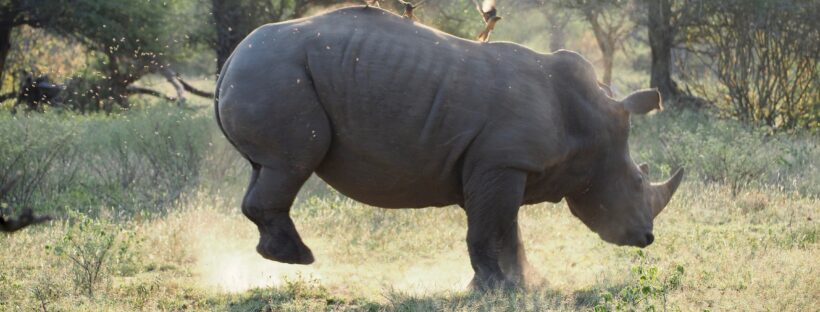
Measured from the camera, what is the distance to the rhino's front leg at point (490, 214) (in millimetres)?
6742

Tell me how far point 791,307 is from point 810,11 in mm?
9709

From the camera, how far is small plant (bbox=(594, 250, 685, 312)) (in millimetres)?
5648

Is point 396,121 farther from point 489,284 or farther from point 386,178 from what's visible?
point 489,284

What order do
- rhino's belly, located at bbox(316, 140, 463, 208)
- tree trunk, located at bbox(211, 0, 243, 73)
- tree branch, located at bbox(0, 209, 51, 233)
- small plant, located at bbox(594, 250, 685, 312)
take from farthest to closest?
tree trunk, located at bbox(211, 0, 243, 73)
rhino's belly, located at bbox(316, 140, 463, 208)
small plant, located at bbox(594, 250, 685, 312)
tree branch, located at bbox(0, 209, 51, 233)

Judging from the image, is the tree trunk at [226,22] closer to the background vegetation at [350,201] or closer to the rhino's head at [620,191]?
the background vegetation at [350,201]

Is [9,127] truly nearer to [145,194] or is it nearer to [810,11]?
[145,194]

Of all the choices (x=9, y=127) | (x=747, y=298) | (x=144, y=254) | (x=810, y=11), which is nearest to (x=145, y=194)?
(x=9, y=127)

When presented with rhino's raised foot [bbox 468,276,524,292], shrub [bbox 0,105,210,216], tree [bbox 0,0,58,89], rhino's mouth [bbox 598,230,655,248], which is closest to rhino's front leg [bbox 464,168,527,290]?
rhino's raised foot [bbox 468,276,524,292]

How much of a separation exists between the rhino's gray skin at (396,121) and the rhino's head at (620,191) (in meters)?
0.25

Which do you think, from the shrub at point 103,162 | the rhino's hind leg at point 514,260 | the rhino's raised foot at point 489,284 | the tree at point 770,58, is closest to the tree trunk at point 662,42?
the tree at point 770,58

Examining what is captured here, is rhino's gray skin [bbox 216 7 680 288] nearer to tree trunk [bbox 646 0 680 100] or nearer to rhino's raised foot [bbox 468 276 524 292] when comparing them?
rhino's raised foot [bbox 468 276 524 292]

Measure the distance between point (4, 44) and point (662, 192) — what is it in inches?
535

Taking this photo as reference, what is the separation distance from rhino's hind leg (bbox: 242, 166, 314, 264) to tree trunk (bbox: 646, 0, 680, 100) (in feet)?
38.2

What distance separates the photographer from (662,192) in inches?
309
